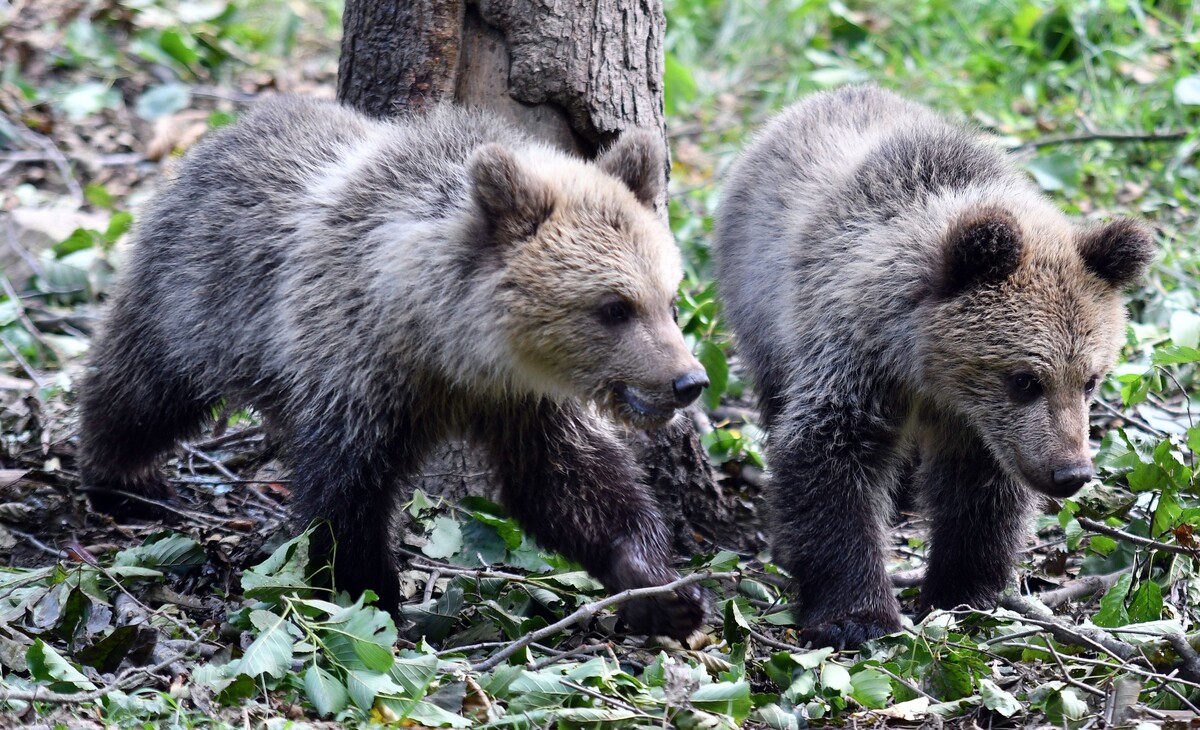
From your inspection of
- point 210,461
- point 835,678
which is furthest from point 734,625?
point 210,461

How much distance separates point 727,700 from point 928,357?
1953mm

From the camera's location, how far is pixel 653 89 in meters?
6.26

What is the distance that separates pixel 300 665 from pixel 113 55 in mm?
8358

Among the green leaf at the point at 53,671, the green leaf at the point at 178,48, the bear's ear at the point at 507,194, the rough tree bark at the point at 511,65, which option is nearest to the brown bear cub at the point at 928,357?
the rough tree bark at the point at 511,65

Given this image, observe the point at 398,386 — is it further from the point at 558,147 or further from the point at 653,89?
the point at 653,89

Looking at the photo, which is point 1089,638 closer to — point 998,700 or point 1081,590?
point 998,700

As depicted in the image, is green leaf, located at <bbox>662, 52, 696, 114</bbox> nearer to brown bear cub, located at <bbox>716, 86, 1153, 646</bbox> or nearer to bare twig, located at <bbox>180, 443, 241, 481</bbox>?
brown bear cub, located at <bbox>716, 86, 1153, 646</bbox>

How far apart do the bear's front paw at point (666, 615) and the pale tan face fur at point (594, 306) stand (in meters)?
0.76

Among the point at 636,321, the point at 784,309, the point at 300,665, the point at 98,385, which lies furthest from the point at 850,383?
the point at 98,385

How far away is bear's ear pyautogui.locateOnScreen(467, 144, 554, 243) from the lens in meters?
4.72

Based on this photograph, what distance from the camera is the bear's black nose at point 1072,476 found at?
4.97m

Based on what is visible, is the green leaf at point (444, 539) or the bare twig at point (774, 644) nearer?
the bare twig at point (774, 644)

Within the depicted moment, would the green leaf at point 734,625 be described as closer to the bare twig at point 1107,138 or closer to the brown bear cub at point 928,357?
the brown bear cub at point 928,357

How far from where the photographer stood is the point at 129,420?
20.5ft
